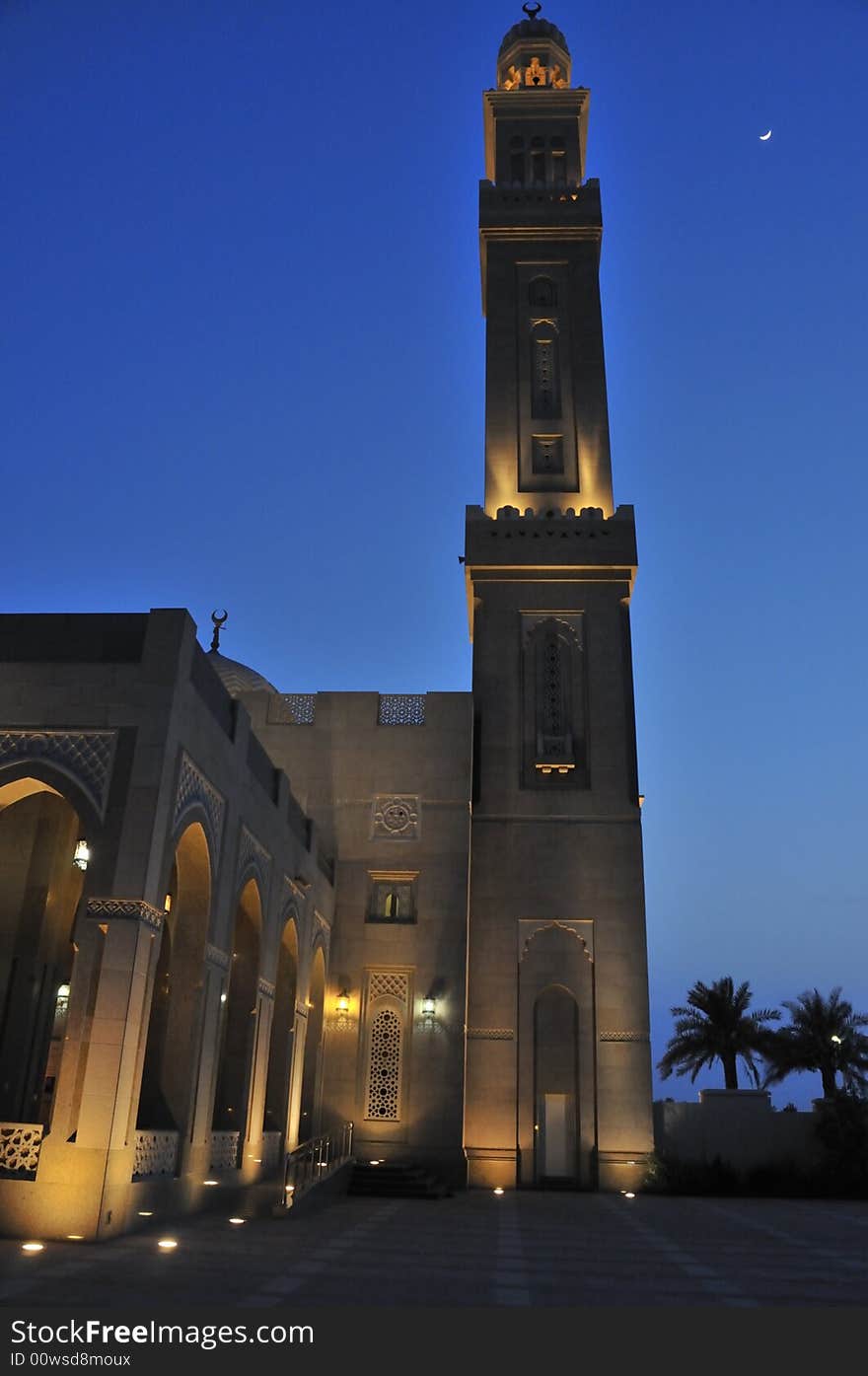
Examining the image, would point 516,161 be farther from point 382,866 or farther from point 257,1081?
point 257,1081

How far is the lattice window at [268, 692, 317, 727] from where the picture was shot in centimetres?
2098

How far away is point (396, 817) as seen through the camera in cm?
2009

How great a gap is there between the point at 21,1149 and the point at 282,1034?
6858 mm

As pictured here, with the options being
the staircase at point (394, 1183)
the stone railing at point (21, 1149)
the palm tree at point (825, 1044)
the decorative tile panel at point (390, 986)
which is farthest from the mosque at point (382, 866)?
the palm tree at point (825, 1044)

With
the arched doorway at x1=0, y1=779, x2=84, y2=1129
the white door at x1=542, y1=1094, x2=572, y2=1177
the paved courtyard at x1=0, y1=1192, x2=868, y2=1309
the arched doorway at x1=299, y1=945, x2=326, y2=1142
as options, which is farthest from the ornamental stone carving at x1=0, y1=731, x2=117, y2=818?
the white door at x1=542, y1=1094, x2=572, y2=1177

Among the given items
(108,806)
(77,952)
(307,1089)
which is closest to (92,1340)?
(77,952)

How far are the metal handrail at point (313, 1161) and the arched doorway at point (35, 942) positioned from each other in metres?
2.84

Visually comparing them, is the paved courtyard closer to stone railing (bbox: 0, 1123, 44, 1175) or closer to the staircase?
stone railing (bbox: 0, 1123, 44, 1175)

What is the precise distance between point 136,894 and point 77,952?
74 centimetres

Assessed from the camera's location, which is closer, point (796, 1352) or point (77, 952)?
point (796, 1352)

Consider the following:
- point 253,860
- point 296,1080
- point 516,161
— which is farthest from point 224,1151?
point 516,161

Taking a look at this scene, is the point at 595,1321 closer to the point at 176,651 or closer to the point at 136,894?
the point at 136,894

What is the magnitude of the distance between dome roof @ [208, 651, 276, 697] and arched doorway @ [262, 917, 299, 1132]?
7.25 m

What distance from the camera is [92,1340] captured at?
5301mm
